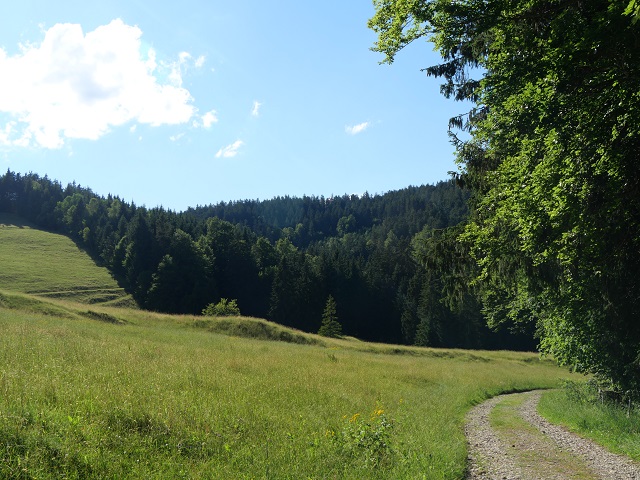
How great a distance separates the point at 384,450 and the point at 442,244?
8.50 metres

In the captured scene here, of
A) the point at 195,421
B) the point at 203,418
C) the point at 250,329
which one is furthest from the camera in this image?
the point at 250,329

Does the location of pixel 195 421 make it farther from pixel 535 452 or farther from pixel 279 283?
pixel 279 283

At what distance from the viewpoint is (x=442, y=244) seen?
1525cm

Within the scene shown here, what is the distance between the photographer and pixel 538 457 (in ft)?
31.8

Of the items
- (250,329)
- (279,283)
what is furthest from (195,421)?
(279,283)

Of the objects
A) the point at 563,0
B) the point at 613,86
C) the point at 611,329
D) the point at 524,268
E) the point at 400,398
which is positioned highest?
the point at 563,0

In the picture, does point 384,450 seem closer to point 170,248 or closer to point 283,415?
point 283,415

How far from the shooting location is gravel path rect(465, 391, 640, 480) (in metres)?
8.46

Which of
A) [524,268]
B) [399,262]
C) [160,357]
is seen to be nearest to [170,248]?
[399,262]

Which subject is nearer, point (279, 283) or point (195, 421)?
point (195, 421)

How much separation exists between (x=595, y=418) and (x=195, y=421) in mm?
12095

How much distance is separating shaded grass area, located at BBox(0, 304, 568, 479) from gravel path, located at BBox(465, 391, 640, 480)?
0.58m

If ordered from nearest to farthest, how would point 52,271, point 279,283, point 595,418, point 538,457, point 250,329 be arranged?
point 538,457
point 595,418
point 250,329
point 52,271
point 279,283

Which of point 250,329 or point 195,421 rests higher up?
point 195,421
